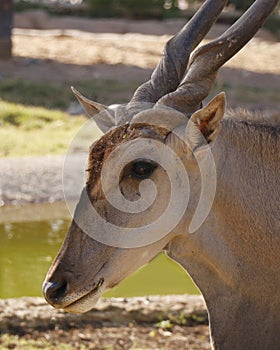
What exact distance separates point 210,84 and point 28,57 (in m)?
13.9

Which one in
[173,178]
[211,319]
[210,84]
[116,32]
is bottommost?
[116,32]

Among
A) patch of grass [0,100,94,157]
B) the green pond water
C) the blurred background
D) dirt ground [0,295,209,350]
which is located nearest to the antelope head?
the blurred background

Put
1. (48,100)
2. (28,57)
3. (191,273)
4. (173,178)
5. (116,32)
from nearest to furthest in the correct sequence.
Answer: (173,178) < (191,273) < (48,100) < (28,57) < (116,32)

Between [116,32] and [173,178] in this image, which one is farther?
[116,32]

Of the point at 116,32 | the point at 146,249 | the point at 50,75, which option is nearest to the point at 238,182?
the point at 146,249

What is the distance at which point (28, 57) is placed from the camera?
18.0 m

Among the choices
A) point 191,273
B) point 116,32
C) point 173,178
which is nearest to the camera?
point 173,178

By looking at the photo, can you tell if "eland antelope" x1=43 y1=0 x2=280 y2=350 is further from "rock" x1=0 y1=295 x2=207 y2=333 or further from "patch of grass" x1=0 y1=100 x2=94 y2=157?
"patch of grass" x1=0 y1=100 x2=94 y2=157

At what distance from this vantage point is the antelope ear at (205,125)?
3904 millimetres

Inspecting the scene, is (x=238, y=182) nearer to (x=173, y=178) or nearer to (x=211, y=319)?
(x=173, y=178)

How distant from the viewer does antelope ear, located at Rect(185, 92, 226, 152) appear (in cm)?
390

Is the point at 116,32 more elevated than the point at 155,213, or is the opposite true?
the point at 155,213

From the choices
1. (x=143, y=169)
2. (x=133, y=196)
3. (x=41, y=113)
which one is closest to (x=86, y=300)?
(x=133, y=196)

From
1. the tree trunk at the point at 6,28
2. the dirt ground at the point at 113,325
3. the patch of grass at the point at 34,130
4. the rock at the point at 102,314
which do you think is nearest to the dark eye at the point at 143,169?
the dirt ground at the point at 113,325
